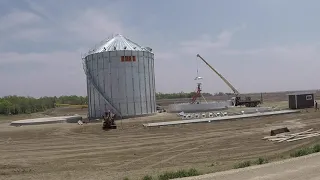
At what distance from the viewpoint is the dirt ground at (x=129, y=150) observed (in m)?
17.6

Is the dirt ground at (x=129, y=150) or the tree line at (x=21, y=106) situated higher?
the tree line at (x=21, y=106)

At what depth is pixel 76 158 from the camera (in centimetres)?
2139

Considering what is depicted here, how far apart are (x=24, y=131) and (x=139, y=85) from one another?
52.1ft

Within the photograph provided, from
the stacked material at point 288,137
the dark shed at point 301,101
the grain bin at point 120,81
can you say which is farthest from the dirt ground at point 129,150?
the dark shed at point 301,101

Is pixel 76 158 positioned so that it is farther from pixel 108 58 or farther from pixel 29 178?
pixel 108 58

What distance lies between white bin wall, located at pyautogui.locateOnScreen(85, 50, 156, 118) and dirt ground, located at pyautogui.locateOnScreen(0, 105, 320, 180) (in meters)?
10.2

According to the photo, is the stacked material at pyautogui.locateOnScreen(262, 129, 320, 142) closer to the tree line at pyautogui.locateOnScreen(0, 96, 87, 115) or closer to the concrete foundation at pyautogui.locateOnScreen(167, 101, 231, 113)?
the concrete foundation at pyautogui.locateOnScreen(167, 101, 231, 113)

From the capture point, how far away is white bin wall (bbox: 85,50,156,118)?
4672cm

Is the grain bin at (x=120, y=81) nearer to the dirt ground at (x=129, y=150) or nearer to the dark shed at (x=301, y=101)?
the dirt ground at (x=129, y=150)

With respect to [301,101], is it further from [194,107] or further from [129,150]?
[129,150]

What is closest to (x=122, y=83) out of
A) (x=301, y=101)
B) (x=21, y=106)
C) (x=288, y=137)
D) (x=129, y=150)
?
(x=129, y=150)

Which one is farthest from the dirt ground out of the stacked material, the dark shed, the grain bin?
the dark shed

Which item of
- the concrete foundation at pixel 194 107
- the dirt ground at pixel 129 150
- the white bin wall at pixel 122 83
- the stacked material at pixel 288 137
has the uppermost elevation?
the white bin wall at pixel 122 83

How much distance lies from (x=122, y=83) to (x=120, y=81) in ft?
1.17
